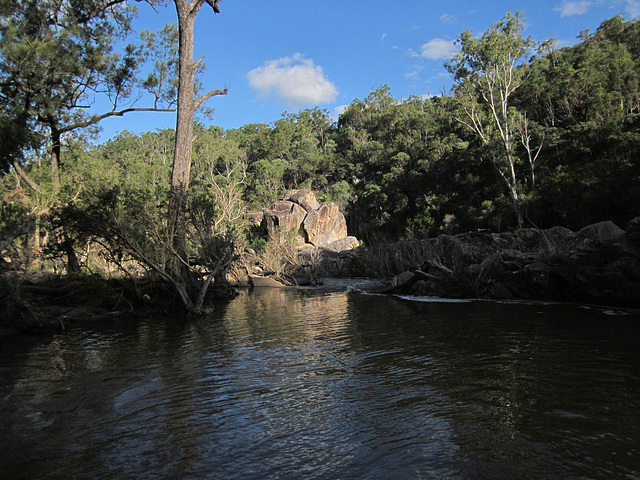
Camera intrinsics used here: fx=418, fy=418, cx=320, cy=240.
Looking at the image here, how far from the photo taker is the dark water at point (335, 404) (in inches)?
110

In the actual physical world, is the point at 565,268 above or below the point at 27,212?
below

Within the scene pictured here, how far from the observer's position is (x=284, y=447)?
10.1 feet

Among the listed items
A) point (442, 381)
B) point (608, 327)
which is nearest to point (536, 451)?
point (442, 381)

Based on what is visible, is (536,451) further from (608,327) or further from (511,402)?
(608,327)

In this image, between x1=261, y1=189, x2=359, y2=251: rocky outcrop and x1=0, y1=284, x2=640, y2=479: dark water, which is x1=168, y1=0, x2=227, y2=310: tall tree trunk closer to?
x1=0, y1=284, x2=640, y2=479: dark water

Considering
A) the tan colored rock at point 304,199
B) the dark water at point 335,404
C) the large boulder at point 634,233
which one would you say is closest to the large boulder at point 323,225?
the tan colored rock at point 304,199

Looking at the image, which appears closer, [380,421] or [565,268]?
[380,421]

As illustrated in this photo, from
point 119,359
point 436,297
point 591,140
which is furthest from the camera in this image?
point 591,140

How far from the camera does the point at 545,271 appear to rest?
10070mm

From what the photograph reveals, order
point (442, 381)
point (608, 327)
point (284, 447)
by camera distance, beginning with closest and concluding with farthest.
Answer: point (284, 447) → point (442, 381) → point (608, 327)

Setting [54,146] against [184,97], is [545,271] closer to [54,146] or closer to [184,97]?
[184,97]

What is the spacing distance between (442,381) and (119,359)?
4483mm

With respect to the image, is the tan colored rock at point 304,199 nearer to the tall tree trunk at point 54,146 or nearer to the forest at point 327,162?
the forest at point 327,162

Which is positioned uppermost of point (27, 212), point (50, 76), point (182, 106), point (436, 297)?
point (50, 76)
